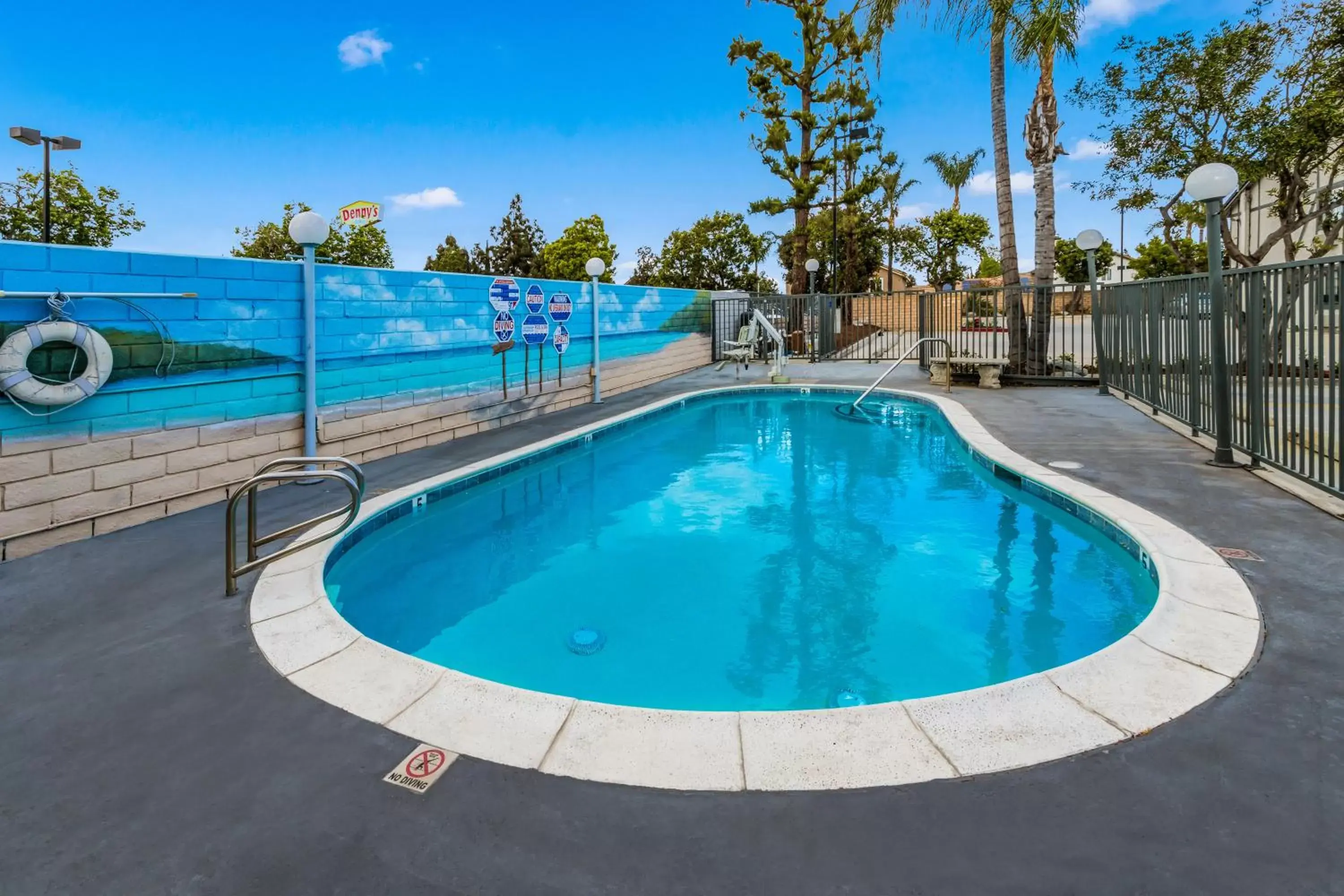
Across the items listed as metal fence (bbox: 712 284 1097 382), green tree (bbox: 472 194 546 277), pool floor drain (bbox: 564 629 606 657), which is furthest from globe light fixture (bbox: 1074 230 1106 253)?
green tree (bbox: 472 194 546 277)

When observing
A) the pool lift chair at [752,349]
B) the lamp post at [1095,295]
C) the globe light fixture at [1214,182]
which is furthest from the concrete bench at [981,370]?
the globe light fixture at [1214,182]

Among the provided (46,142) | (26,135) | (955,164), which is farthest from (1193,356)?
(955,164)

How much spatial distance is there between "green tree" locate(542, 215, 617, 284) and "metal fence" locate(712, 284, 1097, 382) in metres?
26.7

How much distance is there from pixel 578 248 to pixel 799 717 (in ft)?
155

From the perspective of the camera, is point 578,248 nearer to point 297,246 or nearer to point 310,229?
point 297,246

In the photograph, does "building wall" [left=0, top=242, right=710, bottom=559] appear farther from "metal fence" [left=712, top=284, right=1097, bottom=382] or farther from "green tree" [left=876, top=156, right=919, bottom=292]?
"green tree" [left=876, top=156, right=919, bottom=292]

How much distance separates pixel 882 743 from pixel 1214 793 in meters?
0.91

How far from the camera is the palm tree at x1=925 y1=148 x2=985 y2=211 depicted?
45.8m

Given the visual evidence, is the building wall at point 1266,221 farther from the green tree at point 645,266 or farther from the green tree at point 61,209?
the green tree at point 61,209

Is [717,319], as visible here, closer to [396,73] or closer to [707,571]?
[707,571]

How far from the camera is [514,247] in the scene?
2167 inches

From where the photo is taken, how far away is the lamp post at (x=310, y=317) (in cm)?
557

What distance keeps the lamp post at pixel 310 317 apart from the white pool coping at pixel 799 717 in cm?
351

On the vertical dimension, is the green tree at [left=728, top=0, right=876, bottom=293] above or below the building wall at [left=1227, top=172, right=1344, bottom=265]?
above
